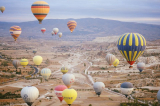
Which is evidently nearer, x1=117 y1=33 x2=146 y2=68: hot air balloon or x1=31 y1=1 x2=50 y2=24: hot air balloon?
x1=117 y1=33 x2=146 y2=68: hot air balloon

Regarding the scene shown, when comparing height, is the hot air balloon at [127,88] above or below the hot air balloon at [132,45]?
below

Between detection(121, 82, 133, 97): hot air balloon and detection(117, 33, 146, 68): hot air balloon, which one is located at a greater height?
detection(117, 33, 146, 68): hot air balloon

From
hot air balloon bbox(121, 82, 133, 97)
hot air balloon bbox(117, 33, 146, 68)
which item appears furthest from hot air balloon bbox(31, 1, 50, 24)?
hot air balloon bbox(121, 82, 133, 97)

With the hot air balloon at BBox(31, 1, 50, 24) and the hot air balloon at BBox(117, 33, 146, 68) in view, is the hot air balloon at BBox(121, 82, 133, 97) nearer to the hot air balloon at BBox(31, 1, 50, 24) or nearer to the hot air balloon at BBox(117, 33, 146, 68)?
the hot air balloon at BBox(117, 33, 146, 68)

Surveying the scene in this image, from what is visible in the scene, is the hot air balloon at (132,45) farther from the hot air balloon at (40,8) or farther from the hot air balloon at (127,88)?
the hot air balloon at (40,8)

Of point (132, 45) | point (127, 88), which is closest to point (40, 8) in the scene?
point (132, 45)

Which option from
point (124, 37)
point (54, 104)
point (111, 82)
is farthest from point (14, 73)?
point (124, 37)

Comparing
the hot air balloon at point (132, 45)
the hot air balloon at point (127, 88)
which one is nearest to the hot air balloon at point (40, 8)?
the hot air balloon at point (132, 45)

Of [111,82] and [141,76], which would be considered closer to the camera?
[111,82]

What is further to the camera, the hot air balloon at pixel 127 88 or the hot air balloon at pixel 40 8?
the hot air balloon at pixel 40 8

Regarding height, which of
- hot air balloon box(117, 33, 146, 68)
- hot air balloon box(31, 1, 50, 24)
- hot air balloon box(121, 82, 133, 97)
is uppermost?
hot air balloon box(31, 1, 50, 24)

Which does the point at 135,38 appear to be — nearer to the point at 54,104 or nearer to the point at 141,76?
the point at 54,104
